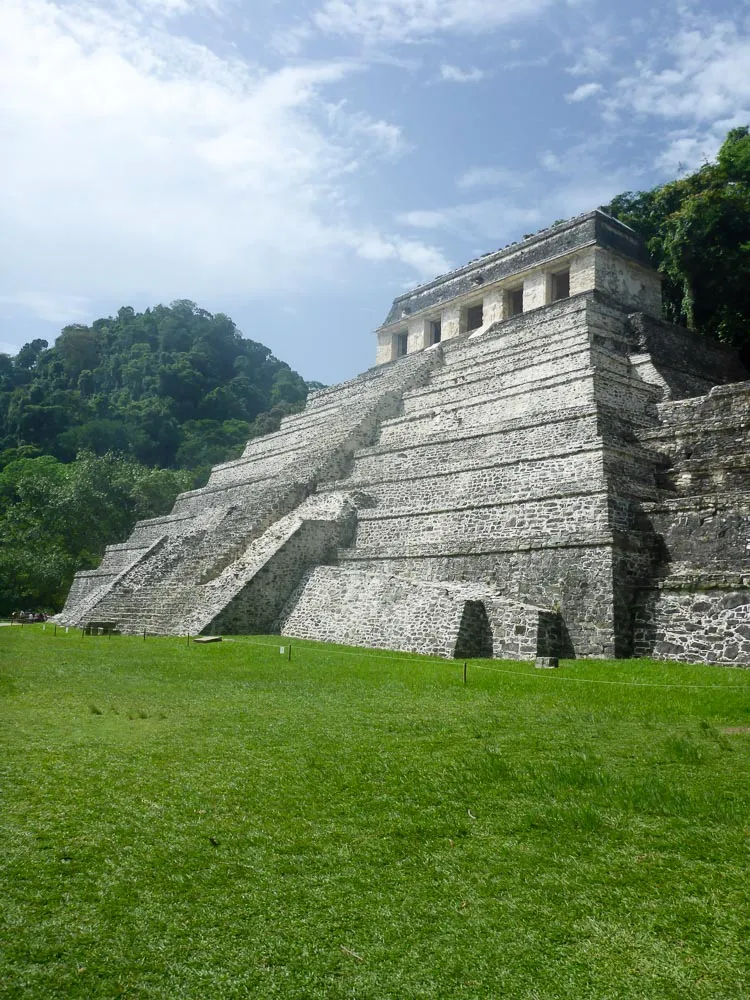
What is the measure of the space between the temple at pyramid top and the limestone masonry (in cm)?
7

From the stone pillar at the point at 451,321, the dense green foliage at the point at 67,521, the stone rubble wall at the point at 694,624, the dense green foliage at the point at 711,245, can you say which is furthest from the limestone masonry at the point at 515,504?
the dense green foliage at the point at 67,521

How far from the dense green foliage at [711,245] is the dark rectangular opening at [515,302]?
403 centimetres

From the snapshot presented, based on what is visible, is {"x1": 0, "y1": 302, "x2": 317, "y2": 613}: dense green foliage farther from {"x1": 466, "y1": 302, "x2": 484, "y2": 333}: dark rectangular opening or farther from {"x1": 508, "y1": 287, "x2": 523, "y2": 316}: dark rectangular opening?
{"x1": 508, "y1": 287, "x2": 523, "y2": 316}: dark rectangular opening

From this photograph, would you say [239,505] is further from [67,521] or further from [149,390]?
[149,390]

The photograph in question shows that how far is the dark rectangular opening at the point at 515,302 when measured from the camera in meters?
23.1

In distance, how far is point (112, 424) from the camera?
154 ft

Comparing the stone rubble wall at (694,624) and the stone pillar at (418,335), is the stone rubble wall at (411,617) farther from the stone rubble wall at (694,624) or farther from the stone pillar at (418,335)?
the stone pillar at (418,335)

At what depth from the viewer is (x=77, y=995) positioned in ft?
7.75

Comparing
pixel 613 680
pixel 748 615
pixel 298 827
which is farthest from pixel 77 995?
pixel 748 615

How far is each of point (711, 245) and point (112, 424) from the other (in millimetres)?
36041

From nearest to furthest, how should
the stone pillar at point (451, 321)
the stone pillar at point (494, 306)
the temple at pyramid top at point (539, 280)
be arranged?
the temple at pyramid top at point (539, 280), the stone pillar at point (494, 306), the stone pillar at point (451, 321)

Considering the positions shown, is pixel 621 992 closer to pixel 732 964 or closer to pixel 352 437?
pixel 732 964

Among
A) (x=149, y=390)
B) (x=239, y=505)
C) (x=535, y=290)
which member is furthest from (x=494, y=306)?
(x=149, y=390)

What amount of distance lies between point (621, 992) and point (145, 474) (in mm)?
31922
